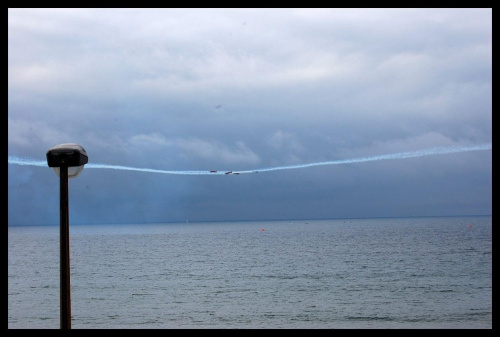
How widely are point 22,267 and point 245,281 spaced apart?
4182cm

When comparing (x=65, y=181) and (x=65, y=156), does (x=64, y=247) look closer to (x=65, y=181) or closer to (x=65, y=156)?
(x=65, y=181)

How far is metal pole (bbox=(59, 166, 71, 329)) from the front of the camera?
1193cm

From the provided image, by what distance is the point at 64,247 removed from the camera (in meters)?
12.0

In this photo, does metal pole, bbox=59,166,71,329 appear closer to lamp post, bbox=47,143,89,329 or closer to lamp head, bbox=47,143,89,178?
lamp post, bbox=47,143,89,329

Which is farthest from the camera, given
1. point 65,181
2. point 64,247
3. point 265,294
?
point 265,294

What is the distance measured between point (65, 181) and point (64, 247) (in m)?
1.32

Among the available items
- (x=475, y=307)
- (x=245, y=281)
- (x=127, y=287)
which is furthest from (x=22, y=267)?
(x=475, y=307)

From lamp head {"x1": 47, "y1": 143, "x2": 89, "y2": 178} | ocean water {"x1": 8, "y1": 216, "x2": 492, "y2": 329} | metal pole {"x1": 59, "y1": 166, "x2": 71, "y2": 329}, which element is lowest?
ocean water {"x1": 8, "y1": 216, "x2": 492, "y2": 329}

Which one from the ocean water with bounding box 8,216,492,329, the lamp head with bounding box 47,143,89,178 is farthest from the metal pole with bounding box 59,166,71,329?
the ocean water with bounding box 8,216,492,329

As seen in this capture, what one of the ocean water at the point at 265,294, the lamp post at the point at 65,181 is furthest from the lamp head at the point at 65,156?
the ocean water at the point at 265,294

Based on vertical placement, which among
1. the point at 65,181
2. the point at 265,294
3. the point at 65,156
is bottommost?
the point at 265,294

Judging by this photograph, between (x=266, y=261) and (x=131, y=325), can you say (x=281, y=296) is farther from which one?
(x=266, y=261)

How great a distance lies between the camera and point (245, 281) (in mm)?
66625

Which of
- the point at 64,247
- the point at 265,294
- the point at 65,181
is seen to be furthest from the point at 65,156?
the point at 265,294
